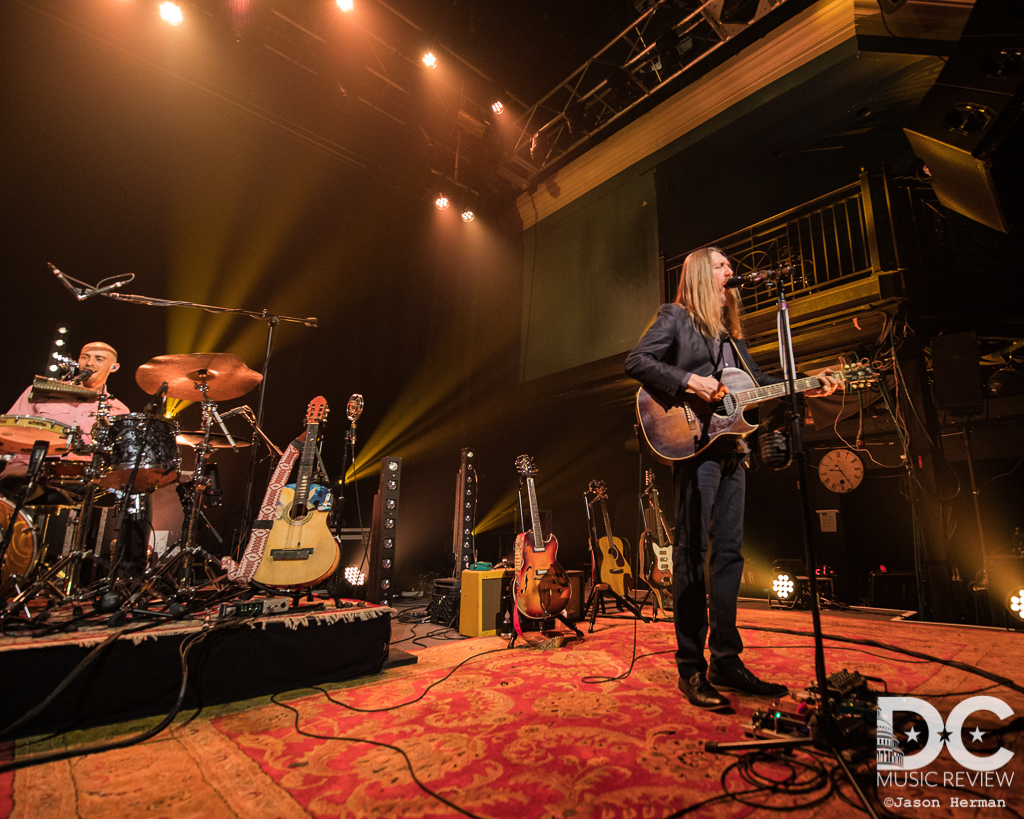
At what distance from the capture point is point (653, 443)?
2.38 meters

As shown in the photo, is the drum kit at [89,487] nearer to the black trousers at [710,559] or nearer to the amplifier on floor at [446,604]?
the amplifier on floor at [446,604]

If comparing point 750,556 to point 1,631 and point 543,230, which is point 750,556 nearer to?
point 543,230

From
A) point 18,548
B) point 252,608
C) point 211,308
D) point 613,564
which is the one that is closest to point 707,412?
point 252,608

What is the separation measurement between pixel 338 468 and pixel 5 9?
19.9 feet

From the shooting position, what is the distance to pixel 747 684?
2057 mm

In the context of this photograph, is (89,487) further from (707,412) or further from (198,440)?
(707,412)

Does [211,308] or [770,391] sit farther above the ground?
[211,308]

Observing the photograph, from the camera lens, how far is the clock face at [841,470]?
6.77m

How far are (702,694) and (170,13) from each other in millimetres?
8179

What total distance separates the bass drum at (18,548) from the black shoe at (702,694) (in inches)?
148

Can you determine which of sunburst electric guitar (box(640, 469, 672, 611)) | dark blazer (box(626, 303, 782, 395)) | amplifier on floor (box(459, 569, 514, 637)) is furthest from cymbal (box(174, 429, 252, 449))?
sunburst electric guitar (box(640, 469, 672, 611))

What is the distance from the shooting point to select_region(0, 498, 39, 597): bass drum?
9.30 ft

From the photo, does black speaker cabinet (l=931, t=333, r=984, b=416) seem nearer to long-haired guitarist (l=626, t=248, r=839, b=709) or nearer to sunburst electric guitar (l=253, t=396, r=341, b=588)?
long-haired guitarist (l=626, t=248, r=839, b=709)

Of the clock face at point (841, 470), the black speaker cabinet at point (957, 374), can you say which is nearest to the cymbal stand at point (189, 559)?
the black speaker cabinet at point (957, 374)
